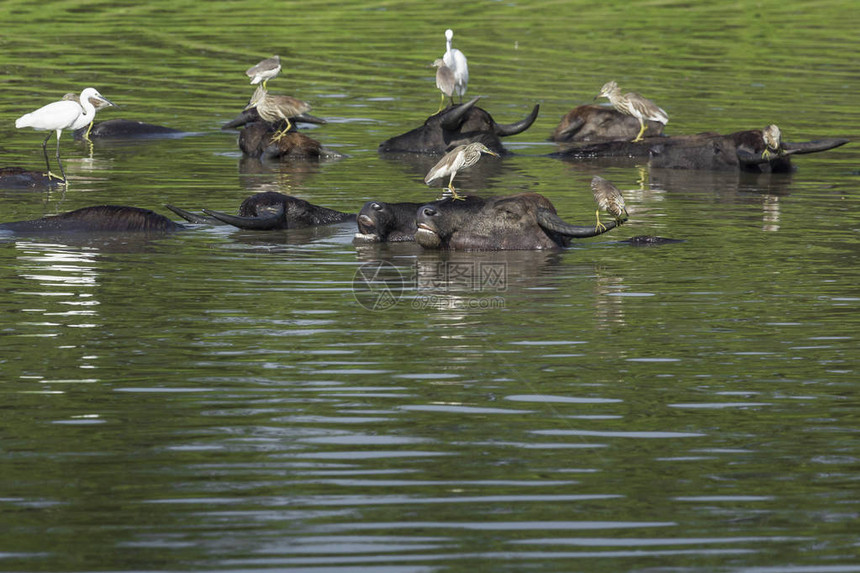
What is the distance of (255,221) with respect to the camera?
12492 millimetres

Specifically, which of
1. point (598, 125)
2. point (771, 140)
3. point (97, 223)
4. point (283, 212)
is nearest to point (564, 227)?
point (283, 212)

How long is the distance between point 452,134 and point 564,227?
302 inches

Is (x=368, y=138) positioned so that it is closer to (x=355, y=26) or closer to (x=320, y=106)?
(x=320, y=106)

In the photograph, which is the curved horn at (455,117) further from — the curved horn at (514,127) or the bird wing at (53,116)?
the bird wing at (53,116)

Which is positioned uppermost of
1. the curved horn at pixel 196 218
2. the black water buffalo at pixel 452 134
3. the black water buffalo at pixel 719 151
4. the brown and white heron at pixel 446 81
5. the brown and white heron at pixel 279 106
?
the brown and white heron at pixel 446 81

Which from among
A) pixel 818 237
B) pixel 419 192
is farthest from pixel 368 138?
pixel 818 237

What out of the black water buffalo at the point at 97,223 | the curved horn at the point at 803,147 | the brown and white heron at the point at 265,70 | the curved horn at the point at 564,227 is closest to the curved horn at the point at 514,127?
the curved horn at the point at 803,147

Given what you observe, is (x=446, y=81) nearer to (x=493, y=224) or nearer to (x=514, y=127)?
(x=514, y=127)

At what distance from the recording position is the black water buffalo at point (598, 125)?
20297 mm

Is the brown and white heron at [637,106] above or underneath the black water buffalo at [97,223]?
above

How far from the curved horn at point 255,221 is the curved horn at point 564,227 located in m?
2.42

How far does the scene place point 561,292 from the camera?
Answer: 10.1 meters

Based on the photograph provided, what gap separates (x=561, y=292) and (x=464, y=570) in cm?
530

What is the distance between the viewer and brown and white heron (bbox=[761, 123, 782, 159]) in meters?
16.8
